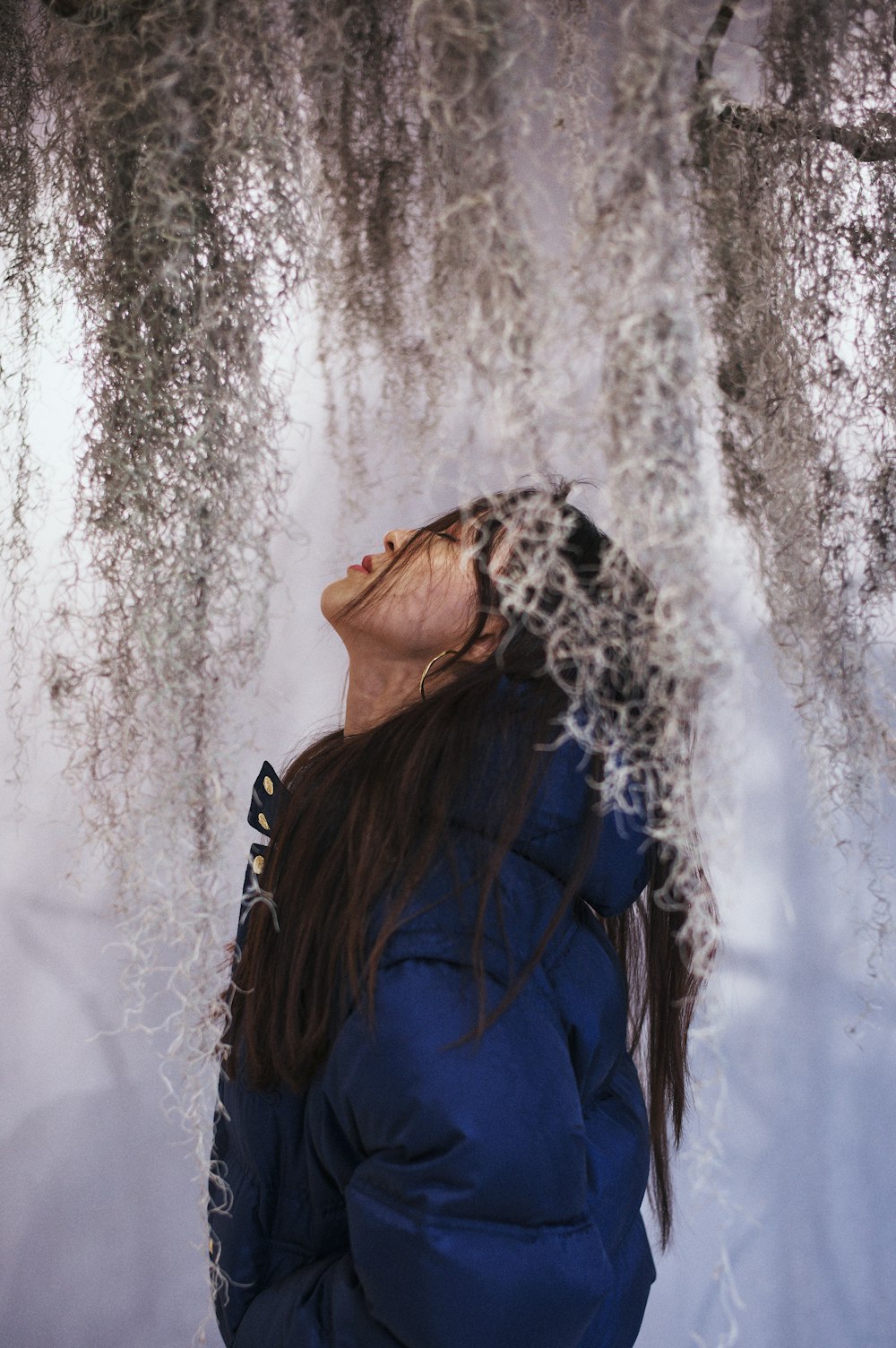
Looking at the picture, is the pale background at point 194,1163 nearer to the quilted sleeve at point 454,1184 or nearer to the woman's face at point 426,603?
the woman's face at point 426,603

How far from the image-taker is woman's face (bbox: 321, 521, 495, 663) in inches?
30.7

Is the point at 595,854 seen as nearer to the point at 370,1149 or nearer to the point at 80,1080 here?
the point at 370,1149

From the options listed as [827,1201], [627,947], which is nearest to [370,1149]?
[627,947]

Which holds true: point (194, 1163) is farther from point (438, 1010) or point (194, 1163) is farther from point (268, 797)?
point (438, 1010)

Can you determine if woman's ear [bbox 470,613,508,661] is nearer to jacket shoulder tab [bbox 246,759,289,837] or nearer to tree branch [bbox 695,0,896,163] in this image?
jacket shoulder tab [bbox 246,759,289,837]

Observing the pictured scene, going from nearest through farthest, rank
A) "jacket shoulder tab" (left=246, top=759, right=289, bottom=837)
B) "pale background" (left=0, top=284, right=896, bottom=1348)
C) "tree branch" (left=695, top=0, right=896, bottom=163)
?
1. "tree branch" (left=695, top=0, right=896, bottom=163)
2. "jacket shoulder tab" (left=246, top=759, right=289, bottom=837)
3. "pale background" (left=0, top=284, right=896, bottom=1348)

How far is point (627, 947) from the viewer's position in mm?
999

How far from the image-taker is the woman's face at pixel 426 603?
78cm

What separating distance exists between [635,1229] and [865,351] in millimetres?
684

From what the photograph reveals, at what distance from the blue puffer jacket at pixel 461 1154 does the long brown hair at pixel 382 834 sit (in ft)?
0.06

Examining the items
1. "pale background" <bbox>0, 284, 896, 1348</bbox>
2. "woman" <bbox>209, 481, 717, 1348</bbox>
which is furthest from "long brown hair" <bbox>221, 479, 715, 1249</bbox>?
"pale background" <bbox>0, 284, 896, 1348</bbox>

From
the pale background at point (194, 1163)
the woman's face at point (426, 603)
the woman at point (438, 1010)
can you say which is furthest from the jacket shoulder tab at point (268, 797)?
the pale background at point (194, 1163)

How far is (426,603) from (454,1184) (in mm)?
387

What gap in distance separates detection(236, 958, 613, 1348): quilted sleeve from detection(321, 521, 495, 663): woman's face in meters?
0.24
